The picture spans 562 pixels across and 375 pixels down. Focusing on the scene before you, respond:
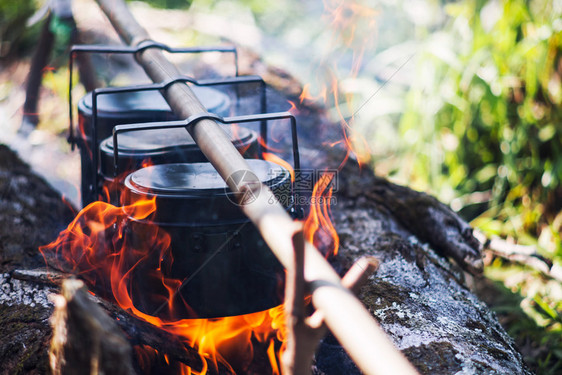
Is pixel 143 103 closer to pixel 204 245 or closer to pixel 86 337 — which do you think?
pixel 204 245

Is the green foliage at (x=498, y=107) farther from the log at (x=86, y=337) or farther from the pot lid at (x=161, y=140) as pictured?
the log at (x=86, y=337)

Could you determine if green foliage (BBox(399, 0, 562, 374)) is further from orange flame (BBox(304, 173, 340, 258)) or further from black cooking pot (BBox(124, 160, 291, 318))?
black cooking pot (BBox(124, 160, 291, 318))

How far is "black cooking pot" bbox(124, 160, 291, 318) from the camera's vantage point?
1581mm

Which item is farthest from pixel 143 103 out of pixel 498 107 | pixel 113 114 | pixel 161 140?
pixel 498 107

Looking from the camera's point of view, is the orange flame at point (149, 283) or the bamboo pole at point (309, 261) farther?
the orange flame at point (149, 283)

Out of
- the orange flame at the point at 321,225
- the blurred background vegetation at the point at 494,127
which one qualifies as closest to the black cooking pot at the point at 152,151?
the orange flame at the point at 321,225

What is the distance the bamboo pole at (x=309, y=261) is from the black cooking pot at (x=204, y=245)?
0.47ft

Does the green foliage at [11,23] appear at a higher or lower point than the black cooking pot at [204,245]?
higher

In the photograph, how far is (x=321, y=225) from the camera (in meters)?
2.35

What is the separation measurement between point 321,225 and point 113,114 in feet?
3.56

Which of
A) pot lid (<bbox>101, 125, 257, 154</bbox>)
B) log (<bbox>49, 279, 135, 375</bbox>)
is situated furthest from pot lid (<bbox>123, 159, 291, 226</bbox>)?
log (<bbox>49, 279, 135, 375</bbox>)

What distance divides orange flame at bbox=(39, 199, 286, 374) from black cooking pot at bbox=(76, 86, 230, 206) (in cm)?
23

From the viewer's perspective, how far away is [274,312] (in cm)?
195

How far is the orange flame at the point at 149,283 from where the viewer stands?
163 centimetres
